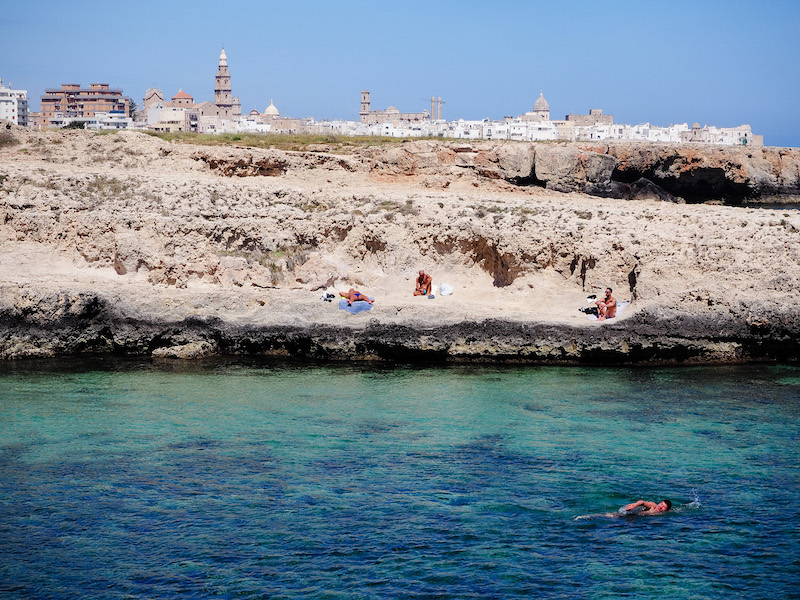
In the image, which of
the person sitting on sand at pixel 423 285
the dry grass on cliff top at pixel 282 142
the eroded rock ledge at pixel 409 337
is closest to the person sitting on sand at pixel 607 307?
the eroded rock ledge at pixel 409 337

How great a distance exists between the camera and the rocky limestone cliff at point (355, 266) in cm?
1845

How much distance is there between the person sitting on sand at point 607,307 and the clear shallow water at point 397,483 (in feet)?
4.25

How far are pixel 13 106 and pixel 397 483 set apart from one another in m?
142

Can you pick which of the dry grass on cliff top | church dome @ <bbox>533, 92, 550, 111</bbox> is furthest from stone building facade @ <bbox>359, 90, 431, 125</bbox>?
the dry grass on cliff top

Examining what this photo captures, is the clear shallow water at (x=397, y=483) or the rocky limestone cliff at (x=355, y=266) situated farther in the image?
the rocky limestone cliff at (x=355, y=266)

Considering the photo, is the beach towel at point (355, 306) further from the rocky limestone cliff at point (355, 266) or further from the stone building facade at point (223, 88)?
the stone building facade at point (223, 88)

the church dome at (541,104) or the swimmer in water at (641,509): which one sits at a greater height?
the church dome at (541,104)

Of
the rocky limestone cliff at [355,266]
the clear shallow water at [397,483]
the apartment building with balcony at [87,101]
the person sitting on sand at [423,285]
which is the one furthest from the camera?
the apartment building with balcony at [87,101]

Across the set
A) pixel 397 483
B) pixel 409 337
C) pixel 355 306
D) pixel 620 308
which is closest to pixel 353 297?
pixel 355 306

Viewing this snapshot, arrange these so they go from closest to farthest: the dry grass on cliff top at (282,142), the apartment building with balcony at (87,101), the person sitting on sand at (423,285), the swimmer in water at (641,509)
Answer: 1. the swimmer in water at (641,509)
2. the person sitting on sand at (423,285)
3. the dry grass on cliff top at (282,142)
4. the apartment building with balcony at (87,101)

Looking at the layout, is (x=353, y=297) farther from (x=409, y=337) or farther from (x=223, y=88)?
(x=223, y=88)

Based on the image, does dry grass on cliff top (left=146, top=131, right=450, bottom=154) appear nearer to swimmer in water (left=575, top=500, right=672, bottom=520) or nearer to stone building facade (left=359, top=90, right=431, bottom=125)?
swimmer in water (left=575, top=500, right=672, bottom=520)

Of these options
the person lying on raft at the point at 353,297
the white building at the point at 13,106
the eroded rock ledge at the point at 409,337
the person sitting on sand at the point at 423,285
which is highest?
the white building at the point at 13,106

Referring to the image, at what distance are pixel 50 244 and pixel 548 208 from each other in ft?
39.7
